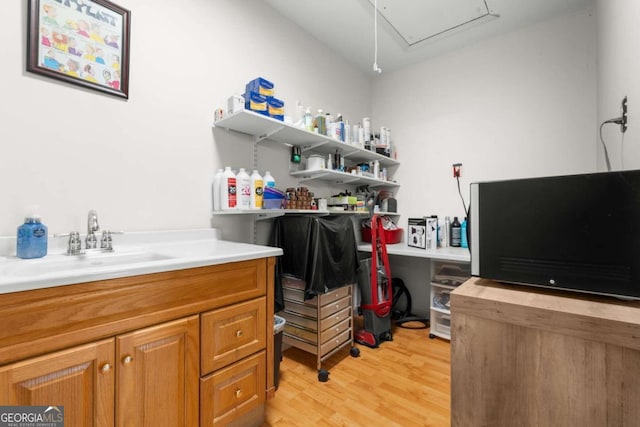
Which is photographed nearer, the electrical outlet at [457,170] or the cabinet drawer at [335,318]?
the cabinet drawer at [335,318]

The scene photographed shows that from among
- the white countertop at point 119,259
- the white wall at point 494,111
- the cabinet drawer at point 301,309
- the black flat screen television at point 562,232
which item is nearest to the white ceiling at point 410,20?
the white wall at point 494,111

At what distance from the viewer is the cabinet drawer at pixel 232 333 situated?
112 cm

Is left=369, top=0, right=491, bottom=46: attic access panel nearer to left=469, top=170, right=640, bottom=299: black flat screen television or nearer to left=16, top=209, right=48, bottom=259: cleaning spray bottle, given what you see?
left=469, top=170, right=640, bottom=299: black flat screen television

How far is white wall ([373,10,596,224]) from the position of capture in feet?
7.30

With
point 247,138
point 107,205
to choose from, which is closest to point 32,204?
point 107,205

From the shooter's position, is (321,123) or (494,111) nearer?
(321,123)

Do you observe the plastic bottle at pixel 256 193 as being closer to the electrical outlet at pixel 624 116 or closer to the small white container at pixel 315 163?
the small white container at pixel 315 163

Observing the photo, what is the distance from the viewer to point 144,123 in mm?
1490

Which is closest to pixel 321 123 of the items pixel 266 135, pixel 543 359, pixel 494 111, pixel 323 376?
pixel 266 135

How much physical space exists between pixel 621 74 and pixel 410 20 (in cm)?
159

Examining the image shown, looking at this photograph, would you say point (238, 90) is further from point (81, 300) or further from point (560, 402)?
point (560, 402)

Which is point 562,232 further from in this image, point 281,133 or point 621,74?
point 281,133

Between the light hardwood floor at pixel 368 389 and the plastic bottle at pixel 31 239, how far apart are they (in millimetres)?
1318

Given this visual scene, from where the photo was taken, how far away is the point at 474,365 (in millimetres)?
707
